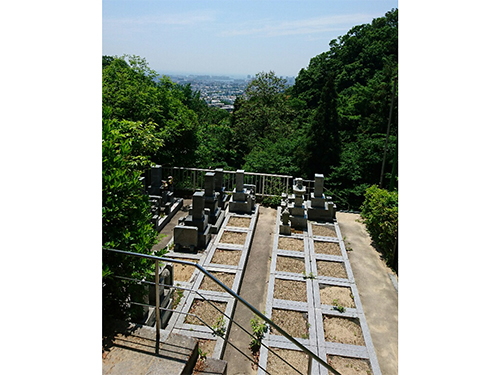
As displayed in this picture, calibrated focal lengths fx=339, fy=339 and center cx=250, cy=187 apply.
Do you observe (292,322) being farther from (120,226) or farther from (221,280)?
(120,226)

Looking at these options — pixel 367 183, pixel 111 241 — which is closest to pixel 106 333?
pixel 111 241

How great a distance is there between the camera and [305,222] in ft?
33.2

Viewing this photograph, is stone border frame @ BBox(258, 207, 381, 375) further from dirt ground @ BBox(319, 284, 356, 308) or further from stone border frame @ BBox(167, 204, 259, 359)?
stone border frame @ BBox(167, 204, 259, 359)

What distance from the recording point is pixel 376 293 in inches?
287

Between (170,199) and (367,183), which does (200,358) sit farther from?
(367,183)

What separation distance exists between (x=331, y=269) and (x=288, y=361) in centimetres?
313

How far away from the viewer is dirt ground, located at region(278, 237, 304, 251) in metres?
8.94

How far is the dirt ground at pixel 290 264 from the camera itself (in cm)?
789

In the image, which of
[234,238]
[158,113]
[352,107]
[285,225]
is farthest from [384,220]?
[352,107]

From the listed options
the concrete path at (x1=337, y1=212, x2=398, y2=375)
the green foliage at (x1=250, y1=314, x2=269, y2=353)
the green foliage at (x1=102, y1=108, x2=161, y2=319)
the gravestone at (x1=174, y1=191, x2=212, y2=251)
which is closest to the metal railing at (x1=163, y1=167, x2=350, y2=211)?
the concrete path at (x1=337, y1=212, x2=398, y2=375)

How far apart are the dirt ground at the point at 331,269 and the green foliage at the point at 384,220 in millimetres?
1370

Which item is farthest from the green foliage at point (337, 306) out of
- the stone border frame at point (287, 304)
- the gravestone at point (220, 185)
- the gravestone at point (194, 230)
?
the gravestone at point (220, 185)

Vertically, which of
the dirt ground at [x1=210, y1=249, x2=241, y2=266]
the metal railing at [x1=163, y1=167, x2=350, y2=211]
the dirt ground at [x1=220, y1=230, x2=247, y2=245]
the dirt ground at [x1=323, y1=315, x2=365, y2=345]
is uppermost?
the metal railing at [x1=163, y1=167, x2=350, y2=211]

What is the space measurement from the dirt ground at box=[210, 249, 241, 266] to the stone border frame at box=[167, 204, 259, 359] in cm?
8
